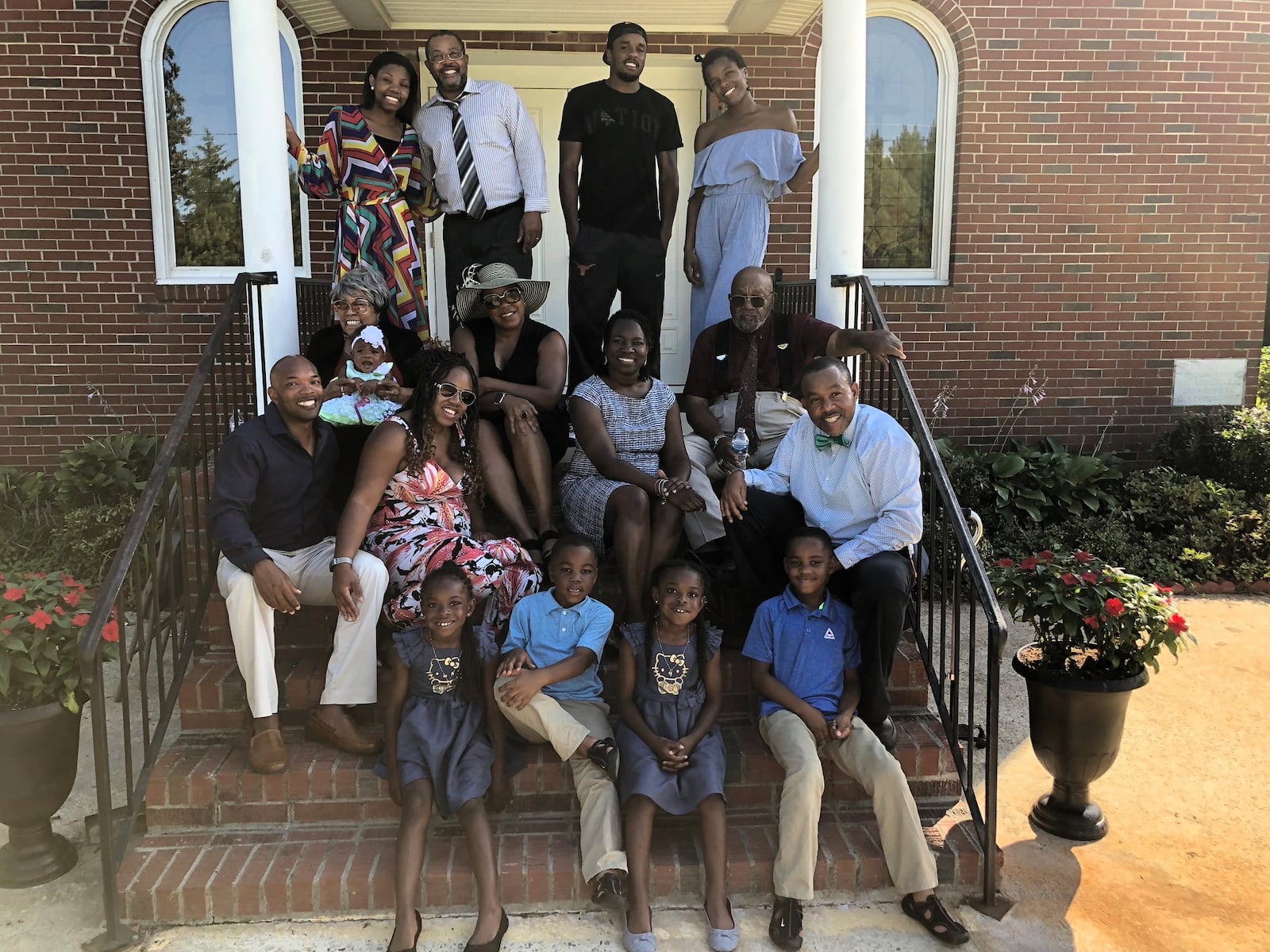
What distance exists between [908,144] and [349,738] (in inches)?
222

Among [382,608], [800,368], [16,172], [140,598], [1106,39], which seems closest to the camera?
[140,598]

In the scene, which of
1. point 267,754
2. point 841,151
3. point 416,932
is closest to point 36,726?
point 267,754

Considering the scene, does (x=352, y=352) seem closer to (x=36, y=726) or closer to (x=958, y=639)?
(x=36, y=726)

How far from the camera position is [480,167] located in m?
4.25

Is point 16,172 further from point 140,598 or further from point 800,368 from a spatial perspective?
point 800,368

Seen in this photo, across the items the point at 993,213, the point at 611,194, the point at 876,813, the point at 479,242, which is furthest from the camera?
the point at 993,213

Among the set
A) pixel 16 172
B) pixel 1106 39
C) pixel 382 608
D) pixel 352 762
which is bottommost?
pixel 352 762

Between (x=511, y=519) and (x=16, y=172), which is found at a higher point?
(x=16, y=172)

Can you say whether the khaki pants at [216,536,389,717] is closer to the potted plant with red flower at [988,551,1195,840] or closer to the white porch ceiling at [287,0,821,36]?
the potted plant with red flower at [988,551,1195,840]

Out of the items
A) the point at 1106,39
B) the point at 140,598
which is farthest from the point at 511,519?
the point at 1106,39

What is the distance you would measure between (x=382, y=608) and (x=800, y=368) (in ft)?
6.50

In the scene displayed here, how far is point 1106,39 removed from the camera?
256 inches

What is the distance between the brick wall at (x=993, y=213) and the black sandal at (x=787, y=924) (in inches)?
184

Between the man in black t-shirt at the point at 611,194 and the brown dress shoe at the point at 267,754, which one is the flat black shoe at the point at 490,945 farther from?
the man in black t-shirt at the point at 611,194
